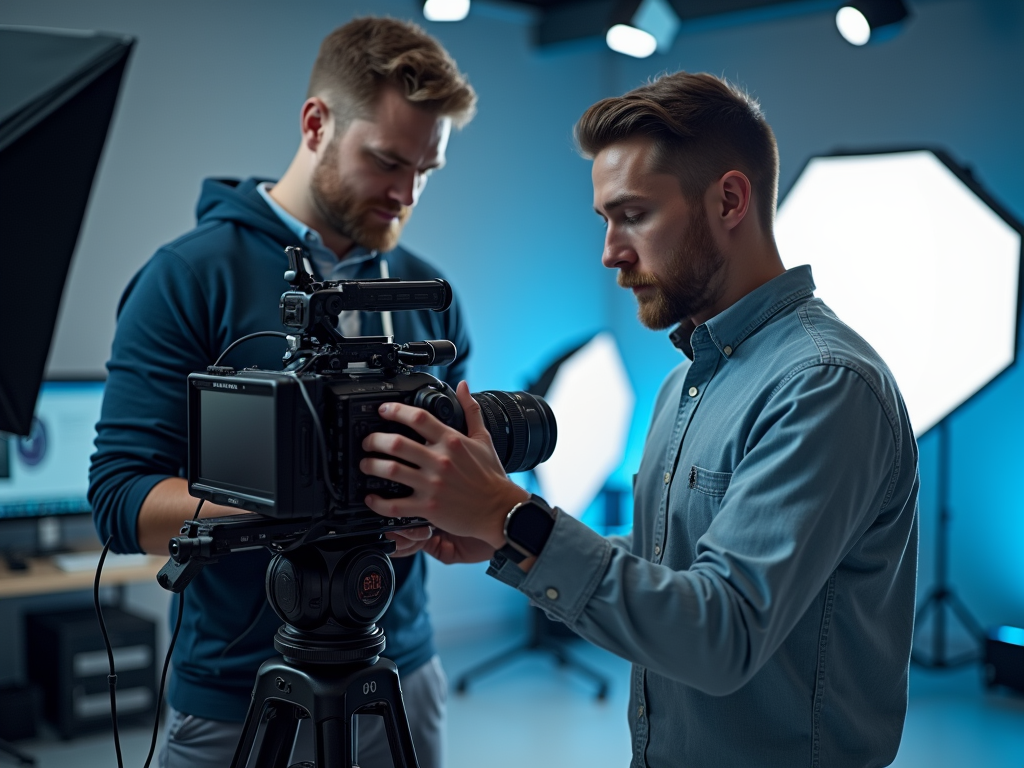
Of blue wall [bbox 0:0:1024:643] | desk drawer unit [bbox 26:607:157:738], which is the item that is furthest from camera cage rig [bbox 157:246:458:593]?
blue wall [bbox 0:0:1024:643]

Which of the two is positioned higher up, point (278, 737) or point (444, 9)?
point (444, 9)

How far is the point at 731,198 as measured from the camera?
1276mm

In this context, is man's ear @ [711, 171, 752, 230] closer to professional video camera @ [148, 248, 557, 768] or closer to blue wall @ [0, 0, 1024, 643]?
professional video camera @ [148, 248, 557, 768]

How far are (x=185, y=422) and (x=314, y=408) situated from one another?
0.50 meters

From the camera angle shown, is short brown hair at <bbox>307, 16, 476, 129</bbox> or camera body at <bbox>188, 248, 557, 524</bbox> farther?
short brown hair at <bbox>307, 16, 476, 129</bbox>

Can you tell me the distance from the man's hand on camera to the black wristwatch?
0.01 metres

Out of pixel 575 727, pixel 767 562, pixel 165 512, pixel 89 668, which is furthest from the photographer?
pixel 575 727

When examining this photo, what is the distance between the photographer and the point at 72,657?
317cm

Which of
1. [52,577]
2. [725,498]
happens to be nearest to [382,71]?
[725,498]

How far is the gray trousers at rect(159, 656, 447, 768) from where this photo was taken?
1.44 metres

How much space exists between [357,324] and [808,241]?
2.64 metres

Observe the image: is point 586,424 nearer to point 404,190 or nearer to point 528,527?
point 404,190

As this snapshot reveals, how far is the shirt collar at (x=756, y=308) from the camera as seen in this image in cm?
126

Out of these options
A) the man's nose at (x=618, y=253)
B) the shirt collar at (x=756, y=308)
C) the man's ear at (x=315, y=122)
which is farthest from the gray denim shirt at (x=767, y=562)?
the man's ear at (x=315, y=122)
